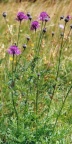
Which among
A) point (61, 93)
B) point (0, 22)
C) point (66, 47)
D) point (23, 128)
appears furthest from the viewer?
point (0, 22)

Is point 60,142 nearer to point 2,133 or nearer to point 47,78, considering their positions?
point 2,133

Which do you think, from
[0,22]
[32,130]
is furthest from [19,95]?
[0,22]

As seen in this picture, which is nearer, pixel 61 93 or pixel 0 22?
pixel 61 93

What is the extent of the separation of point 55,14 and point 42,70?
2049 millimetres

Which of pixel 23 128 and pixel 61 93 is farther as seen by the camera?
pixel 61 93

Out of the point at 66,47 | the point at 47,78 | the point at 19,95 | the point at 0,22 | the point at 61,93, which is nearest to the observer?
the point at 19,95

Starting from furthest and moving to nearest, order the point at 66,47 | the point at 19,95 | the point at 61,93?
the point at 66,47
the point at 61,93
the point at 19,95

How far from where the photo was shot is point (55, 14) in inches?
232

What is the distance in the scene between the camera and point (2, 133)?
2.76 meters

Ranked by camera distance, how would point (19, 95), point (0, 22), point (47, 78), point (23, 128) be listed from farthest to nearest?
point (0, 22), point (47, 78), point (19, 95), point (23, 128)

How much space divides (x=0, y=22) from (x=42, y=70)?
174 cm

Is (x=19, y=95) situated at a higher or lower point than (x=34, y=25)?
lower

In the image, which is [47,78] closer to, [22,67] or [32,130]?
[22,67]

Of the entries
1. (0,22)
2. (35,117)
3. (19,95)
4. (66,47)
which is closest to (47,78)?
(19,95)
